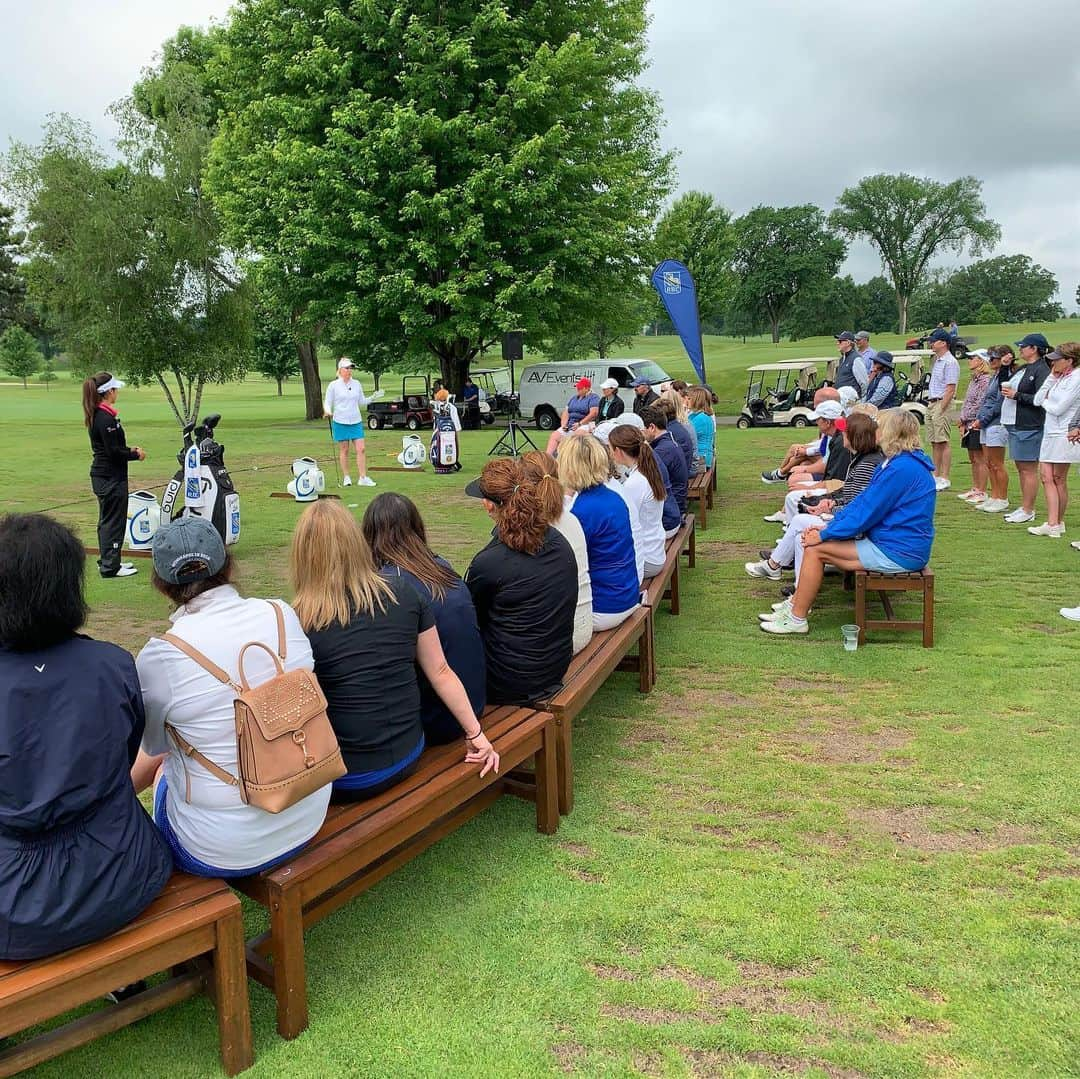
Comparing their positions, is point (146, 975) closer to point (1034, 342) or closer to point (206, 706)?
point (206, 706)

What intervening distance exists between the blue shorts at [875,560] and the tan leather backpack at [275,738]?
411 cm

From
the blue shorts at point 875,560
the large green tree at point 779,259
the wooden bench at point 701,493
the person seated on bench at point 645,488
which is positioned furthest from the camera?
the large green tree at point 779,259

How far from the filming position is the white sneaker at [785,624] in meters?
5.95

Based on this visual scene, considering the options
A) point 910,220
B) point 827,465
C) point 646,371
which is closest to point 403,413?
point 646,371

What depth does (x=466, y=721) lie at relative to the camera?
304 cm

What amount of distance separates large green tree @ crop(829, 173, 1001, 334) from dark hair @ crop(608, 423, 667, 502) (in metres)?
78.9

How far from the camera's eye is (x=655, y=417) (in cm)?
797

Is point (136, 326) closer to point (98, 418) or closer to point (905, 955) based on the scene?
point (98, 418)

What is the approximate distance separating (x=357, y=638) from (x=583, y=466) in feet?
7.09

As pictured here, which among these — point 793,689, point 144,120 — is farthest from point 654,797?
point 144,120

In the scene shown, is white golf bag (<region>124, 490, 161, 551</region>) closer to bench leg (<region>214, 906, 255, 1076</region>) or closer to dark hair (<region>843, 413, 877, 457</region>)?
dark hair (<region>843, 413, 877, 457</region>)

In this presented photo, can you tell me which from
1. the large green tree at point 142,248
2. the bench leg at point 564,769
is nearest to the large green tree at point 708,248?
the large green tree at point 142,248

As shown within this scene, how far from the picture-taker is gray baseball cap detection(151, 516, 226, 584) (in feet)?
7.73

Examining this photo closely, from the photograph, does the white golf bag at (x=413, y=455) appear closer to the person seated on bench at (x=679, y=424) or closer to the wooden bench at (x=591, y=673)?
the person seated on bench at (x=679, y=424)
